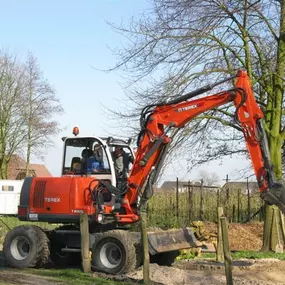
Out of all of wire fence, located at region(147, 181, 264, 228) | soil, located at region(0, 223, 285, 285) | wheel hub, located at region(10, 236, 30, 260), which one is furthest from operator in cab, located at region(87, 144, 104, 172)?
wire fence, located at region(147, 181, 264, 228)

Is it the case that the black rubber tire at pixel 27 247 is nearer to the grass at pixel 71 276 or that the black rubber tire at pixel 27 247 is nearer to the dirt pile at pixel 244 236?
the grass at pixel 71 276

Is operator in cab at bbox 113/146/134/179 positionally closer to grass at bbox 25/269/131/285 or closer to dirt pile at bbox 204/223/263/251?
grass at bbox 25/269/131/285

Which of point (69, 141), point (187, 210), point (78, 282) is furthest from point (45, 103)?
point (78, 282)

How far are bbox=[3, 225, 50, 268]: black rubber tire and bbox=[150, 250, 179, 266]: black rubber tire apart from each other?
253 cm

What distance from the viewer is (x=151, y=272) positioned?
12438 mm

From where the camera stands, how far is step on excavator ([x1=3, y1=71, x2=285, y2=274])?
13.1 meters

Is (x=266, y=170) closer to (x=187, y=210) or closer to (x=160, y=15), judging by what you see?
(x=160, y=15)

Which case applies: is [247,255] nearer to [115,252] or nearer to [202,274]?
[202,274]

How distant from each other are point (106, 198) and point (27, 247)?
222 centimetres

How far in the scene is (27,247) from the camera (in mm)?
14109

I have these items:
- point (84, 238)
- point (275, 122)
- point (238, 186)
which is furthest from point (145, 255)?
point (238, 186)

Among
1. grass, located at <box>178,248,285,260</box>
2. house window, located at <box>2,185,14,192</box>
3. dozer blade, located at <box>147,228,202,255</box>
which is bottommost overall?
grass, located at <box>178,248,285,260</box>

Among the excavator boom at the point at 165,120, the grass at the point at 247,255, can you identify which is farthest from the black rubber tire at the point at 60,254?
the grass at the point at 247,255

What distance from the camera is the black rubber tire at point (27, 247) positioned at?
13789 millimetres
